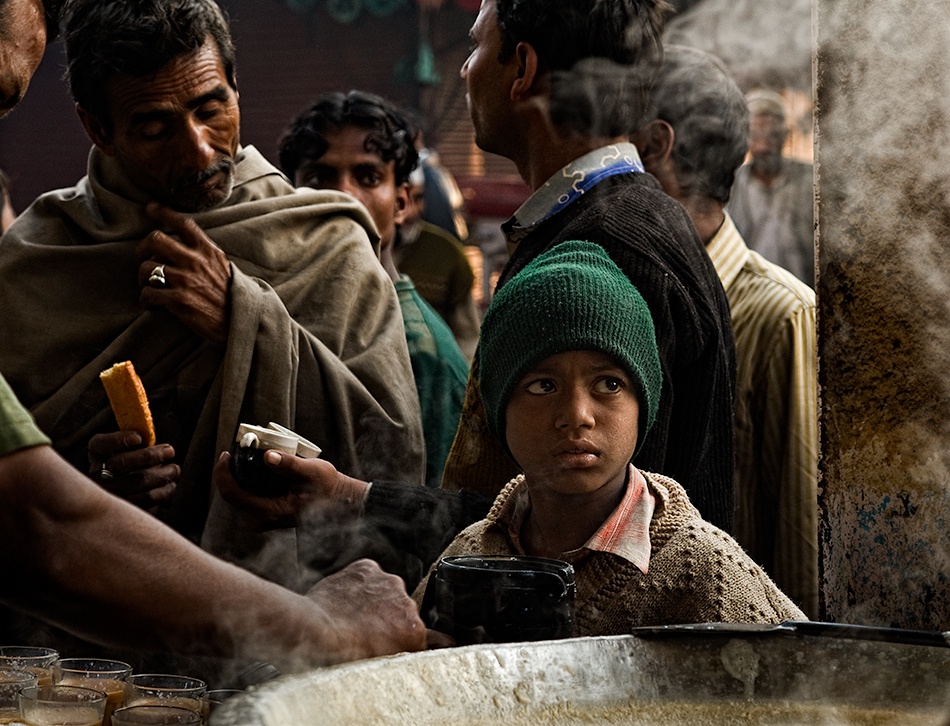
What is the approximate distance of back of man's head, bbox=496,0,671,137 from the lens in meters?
2.58

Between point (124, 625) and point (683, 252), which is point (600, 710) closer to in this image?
point (124, 625)

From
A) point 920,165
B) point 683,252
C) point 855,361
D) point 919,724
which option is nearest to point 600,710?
point 919,724

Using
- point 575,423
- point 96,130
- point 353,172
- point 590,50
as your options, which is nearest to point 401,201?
point 353,172

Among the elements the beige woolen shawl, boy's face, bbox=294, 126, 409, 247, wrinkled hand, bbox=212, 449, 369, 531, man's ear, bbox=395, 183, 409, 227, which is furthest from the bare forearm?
man's ear, bbox=395, 183, 409, 227

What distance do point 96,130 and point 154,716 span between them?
72.1 inches

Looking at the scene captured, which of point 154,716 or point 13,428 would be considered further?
point 154,716

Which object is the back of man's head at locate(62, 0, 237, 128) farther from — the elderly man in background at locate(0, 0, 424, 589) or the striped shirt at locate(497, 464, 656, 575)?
the striped shirt at locate(497, 464, 656, 575)

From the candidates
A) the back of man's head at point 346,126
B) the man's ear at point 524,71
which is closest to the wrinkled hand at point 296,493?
the man's ear at point 524,71

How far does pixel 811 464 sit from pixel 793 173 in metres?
2.71

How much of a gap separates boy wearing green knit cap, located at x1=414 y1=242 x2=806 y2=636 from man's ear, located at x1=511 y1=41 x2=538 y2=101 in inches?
22.3

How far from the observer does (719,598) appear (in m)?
1.92

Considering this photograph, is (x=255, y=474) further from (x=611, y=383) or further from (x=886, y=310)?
(x=886, y=310)

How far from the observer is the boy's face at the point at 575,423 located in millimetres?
2055

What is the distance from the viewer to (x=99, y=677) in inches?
69.2
